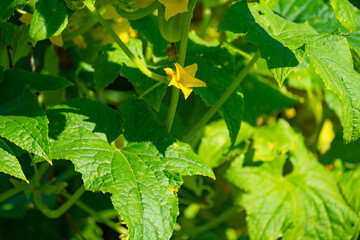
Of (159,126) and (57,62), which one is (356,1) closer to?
(159,126)

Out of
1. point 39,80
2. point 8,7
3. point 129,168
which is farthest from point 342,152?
point 8,7

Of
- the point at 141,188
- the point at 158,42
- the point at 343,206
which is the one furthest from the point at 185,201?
the point at 141,188

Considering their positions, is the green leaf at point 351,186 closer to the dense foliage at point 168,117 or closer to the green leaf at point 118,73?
the dense foliage at point 168,117

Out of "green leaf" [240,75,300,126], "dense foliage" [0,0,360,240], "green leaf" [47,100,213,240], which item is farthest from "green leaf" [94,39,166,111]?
"green leaf" [240,75,300,126]

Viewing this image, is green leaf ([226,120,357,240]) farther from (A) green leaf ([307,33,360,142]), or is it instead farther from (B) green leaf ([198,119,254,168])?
(A) green leaf ([307,33,360,142])

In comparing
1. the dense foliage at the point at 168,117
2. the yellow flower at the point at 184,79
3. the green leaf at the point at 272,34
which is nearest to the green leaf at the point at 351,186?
the dense foliage at the point at 168,117
